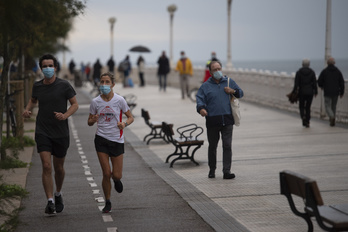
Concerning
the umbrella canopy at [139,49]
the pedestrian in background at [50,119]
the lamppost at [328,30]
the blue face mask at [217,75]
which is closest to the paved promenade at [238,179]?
the pedestrian in background at [50,119]

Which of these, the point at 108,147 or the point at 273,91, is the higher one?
the point at 108,147

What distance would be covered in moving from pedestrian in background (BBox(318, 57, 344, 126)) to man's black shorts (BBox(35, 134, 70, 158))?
12.5 metres

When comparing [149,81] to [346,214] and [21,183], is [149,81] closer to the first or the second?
[21,183]

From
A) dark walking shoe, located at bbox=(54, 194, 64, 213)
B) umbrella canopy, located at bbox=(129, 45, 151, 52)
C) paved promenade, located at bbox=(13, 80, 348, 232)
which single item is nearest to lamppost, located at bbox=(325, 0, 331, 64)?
paved promenade, located at bbox=(13, 80, 348, 232)

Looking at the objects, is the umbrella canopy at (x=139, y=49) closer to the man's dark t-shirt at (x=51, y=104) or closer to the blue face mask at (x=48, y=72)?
the man's dark t-shirt at (x=51, y=104)

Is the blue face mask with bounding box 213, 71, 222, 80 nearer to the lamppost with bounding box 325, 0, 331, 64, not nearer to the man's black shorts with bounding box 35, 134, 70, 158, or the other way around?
the man's black shorts with bounding box 35, 134, 70, 158

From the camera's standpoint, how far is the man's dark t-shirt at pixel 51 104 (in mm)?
9906

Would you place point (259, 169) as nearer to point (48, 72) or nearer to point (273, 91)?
point (48, 72)

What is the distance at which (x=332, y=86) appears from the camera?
2128 centimetres

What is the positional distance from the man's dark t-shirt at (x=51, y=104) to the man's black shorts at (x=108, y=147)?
0.42 metres

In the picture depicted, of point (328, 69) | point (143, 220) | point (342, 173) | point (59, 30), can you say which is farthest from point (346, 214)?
point (59, 30)

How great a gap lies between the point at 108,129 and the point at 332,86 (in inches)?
487

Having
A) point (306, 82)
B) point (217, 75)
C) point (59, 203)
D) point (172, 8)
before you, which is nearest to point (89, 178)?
point (217, 75)

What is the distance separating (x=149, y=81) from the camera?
5972cm
